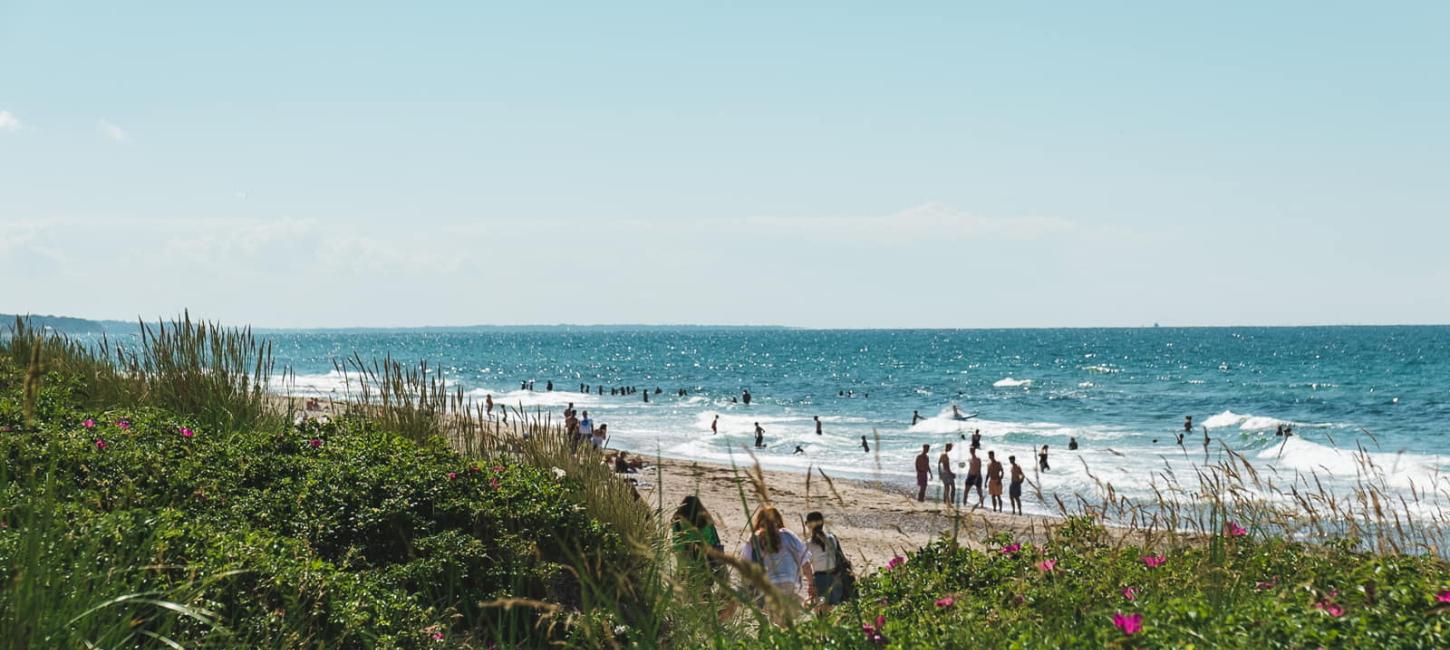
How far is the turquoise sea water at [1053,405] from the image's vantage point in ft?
104

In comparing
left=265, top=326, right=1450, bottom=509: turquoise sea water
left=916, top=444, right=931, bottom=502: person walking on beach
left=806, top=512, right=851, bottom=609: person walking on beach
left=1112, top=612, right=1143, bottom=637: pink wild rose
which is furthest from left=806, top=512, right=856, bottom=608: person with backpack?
left=916, top=444, right=931, bottom=502: person walking on beach

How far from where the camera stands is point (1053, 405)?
182ft

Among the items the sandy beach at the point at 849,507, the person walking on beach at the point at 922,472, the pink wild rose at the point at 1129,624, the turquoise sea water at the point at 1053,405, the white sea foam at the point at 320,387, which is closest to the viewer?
the pink wild rose at the point at 1129,624

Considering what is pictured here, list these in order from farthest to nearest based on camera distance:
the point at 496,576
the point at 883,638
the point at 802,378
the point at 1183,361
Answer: the point at 1183,361
the point at 802,378
the point at 496,576
the point at 883,638

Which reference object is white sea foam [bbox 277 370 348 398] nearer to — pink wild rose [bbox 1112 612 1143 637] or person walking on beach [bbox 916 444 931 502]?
pink wild rose [bbox 1112 612 1143 637]

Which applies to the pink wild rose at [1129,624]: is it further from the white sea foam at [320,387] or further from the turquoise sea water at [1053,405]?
the white sea foam at [320,387]

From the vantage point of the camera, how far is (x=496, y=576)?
625 cm

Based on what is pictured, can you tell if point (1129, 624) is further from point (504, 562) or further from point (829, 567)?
point (829, 567)

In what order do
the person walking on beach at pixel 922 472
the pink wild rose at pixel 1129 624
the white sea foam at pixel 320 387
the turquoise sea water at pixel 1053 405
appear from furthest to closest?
the turquoise sea water at pixel 1053 405 → the person walking on beach at pixel 922 472 → the white sea foam at pixel 320 387 → the pink wild rose at pixel 1129 624

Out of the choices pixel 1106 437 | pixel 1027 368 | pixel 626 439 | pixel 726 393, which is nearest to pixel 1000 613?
pixel 626 439

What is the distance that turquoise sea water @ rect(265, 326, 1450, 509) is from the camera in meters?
31.8

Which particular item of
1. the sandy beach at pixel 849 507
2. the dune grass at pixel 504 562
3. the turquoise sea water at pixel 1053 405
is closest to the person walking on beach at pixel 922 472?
the sandy beach at pixel 849 507

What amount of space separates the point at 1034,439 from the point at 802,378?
46572 millimetres

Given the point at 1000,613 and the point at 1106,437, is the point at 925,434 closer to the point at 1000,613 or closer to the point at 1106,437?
the point at 1106,437
